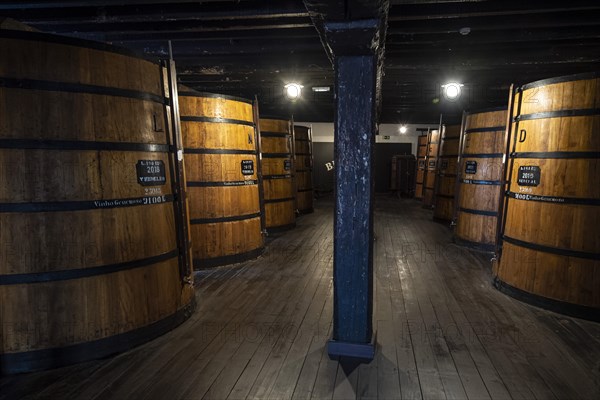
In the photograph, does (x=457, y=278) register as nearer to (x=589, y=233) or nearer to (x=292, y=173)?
(x=589, y=233)

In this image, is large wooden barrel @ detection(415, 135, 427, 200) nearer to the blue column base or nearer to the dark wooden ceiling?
the dark wooden ceiling

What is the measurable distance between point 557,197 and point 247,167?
404 centimetres

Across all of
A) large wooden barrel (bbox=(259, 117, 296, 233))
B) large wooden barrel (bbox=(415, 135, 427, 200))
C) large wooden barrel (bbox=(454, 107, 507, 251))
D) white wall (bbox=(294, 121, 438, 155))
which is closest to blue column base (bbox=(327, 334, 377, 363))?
large wooden barrel (bbox=(454, 107, 507, 251))

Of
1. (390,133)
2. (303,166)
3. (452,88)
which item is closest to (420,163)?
(390,133)

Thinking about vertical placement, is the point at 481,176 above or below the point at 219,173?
below

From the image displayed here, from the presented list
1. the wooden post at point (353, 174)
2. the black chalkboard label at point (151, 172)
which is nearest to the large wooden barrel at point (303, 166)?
the black chalkboard label at point (151, 172)

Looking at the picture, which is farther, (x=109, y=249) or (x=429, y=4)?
(x=429, y=4)

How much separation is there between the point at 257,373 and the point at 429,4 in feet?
15.1

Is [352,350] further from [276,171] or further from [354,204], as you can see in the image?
[276,171]

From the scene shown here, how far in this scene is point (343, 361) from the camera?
9.53ft

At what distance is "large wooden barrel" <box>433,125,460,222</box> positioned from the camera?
8.38 metres

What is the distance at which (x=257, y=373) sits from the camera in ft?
9.03

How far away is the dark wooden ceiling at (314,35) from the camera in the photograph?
4484 millimetres

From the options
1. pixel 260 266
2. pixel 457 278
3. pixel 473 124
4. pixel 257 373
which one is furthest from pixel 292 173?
pixel 257 373
